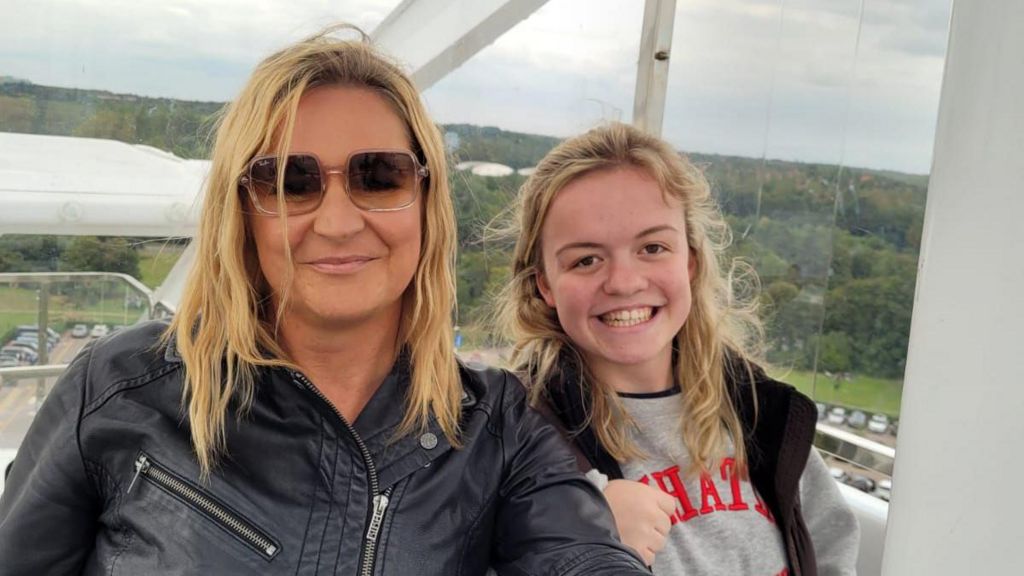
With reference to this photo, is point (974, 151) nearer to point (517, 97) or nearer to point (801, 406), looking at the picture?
point (801, 406)

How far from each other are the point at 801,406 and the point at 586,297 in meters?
0.53

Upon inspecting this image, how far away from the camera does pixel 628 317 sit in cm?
184

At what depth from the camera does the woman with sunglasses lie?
1319 millimetres

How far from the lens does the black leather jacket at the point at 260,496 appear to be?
131 centimetres

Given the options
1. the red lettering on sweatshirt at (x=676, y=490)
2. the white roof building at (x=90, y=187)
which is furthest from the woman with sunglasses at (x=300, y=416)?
the white roof building at (x=90, y=187)

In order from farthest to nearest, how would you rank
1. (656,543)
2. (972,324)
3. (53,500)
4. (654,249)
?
(654,249) → (656,543) → (53,500) → (972,324)

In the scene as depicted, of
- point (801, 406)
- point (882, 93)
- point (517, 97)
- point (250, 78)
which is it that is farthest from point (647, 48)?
point (250, 78)

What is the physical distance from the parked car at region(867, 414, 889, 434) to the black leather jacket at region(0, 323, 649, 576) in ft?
4.48

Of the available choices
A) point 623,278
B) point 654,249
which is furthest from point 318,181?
point 654,249

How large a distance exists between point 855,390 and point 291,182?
1936 mm

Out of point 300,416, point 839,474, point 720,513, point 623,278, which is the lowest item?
point 839,474

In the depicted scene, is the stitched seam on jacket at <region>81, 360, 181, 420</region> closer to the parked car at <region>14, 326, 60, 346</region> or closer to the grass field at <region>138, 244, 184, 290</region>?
the grass field at <region>138, 244, 184, 290</region>

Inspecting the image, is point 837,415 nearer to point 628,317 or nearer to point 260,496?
point 628,317

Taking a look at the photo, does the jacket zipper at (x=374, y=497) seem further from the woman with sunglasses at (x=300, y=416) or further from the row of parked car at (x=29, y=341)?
the row of parked car at (x=29, y=341)
